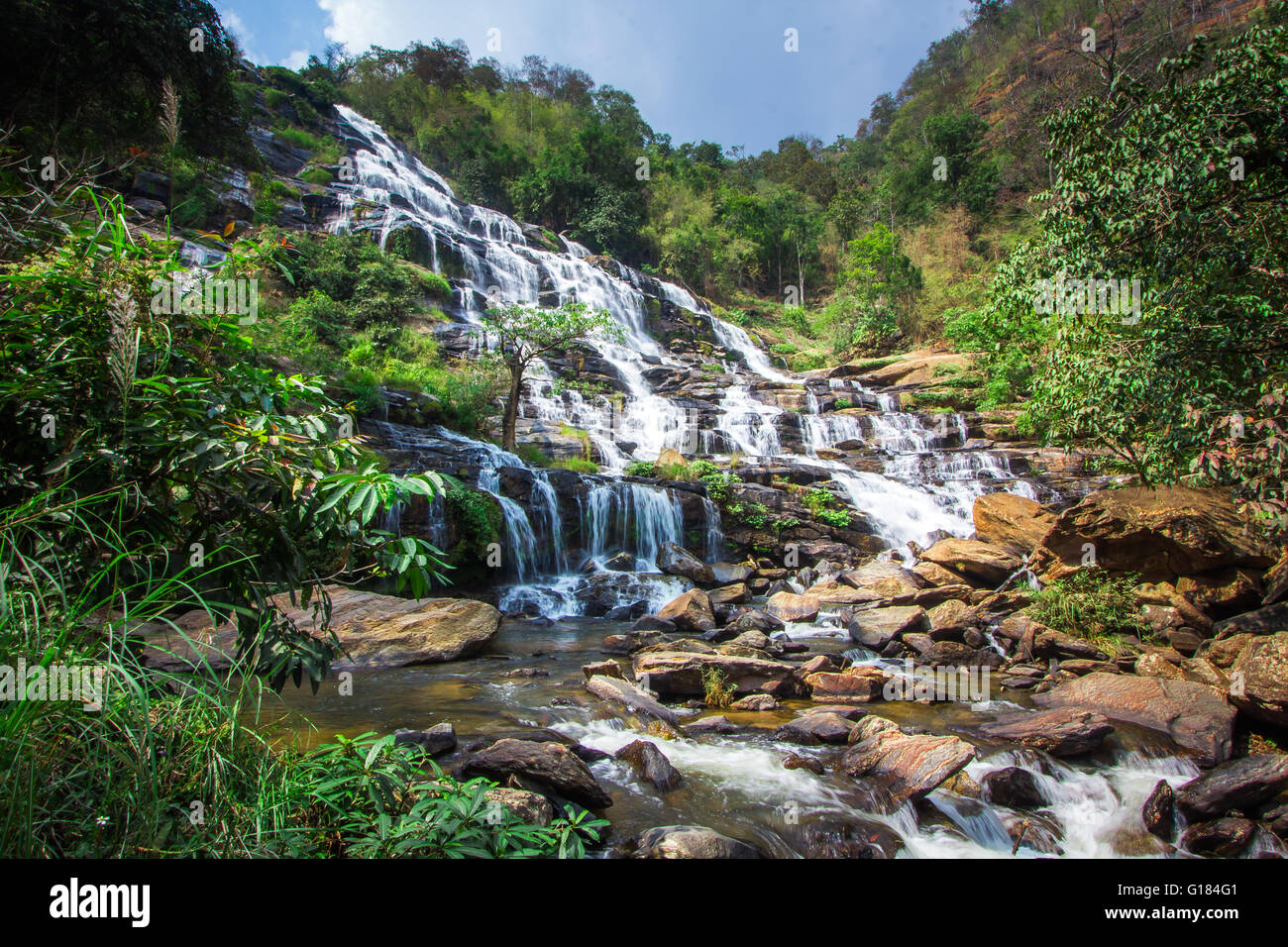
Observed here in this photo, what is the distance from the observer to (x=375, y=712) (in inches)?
223

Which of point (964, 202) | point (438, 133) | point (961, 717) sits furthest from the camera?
point (438, 133)

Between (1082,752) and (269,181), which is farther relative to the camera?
(269,181)

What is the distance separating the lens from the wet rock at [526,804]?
3176 millimetres

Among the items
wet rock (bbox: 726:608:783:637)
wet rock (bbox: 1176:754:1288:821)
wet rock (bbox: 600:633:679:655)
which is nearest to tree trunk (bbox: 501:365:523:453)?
wet rock (bbox: 600:633:679:655)

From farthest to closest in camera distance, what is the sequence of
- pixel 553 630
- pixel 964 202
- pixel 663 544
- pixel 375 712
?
1. pixel 964 202
2. pixel 663 544
3. pixel 553 630
4. pixel 375 712

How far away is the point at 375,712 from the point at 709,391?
20320mm

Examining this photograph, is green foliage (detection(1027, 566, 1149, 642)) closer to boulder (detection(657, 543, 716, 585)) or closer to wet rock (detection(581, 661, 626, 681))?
boulder (detection(657, 543, 716, 585))

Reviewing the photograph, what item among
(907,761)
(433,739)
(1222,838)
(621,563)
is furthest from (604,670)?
(621,563)

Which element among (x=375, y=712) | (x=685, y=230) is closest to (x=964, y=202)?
(x=685, y=230)

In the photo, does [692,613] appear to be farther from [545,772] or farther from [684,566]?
[545,772]

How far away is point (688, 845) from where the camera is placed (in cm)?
330

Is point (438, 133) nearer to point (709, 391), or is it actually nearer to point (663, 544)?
point (709, 391)
